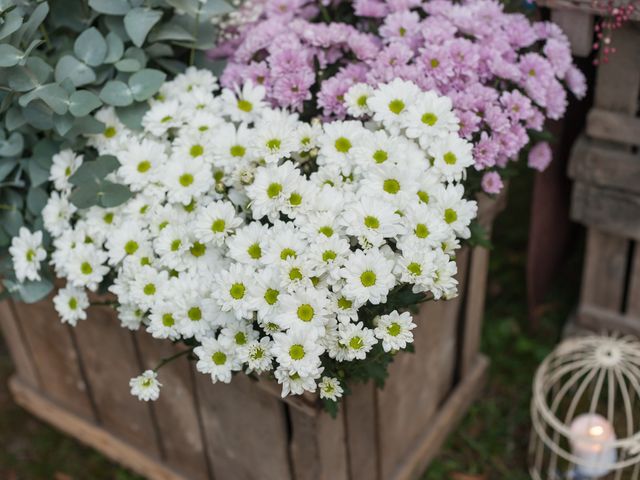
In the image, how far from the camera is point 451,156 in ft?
4.94

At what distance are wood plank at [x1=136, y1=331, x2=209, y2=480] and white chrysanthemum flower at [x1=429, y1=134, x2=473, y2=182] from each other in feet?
2.36

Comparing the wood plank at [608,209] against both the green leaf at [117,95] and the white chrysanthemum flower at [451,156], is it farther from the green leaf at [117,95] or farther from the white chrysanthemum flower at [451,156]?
the green leaf at [117,95]

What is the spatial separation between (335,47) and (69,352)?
3.78 feet

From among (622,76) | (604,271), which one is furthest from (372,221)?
(604,271)

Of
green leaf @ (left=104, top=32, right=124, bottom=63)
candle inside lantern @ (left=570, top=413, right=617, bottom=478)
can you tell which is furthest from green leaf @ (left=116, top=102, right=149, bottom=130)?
candle inside lantern @ (left=570, top=413, right=617, bottom=478)

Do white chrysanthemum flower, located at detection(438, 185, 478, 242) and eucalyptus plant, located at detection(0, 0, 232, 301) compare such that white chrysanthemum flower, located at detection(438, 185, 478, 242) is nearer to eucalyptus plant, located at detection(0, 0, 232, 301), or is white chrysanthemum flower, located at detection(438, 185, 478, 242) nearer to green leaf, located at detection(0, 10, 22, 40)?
eucalyptus plant, located at detection(0, 0, 232, 301)

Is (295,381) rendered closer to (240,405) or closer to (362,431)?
(240,405)

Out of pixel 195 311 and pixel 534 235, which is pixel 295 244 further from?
pixel 534 235

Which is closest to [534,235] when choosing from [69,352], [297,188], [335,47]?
[335,47]

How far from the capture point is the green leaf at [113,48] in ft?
5.68

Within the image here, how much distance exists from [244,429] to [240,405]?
0.08 m

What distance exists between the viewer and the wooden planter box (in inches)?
71.7

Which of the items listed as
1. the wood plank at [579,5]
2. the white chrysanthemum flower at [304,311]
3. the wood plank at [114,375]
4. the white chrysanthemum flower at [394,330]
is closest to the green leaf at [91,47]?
the wood plank at [114,375]

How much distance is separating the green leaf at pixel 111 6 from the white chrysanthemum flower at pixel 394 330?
88 cm
